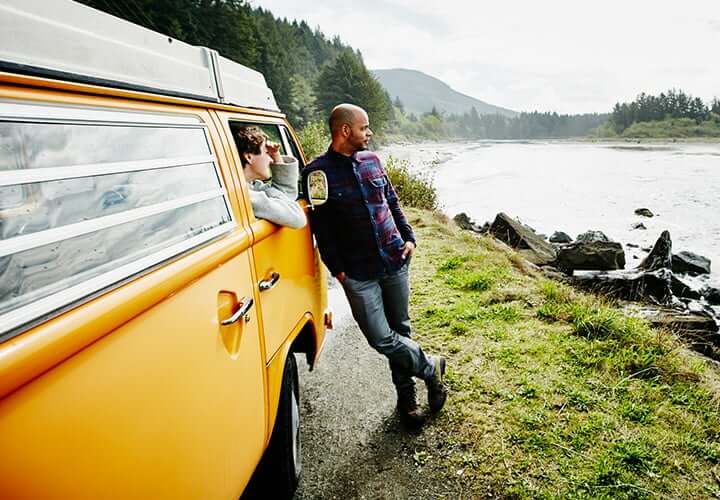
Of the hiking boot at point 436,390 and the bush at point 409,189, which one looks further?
the bush at point 409,189

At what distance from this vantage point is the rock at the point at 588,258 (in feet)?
30.1

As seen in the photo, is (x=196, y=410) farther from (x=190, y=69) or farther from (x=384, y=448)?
(x=384, y=448)

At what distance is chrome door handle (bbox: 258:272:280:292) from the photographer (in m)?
1.79

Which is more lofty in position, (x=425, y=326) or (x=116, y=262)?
(x=116, y=262)

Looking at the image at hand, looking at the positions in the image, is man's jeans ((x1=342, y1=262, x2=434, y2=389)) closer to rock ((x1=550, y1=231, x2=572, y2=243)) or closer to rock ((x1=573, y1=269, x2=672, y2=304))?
rock ((x1=573, y1=269, x2=672, y2=304))

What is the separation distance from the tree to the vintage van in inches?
2520

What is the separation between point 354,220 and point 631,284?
7670 mm

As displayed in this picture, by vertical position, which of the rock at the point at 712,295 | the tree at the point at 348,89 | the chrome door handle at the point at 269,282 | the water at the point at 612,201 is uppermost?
the tree at the point at 348,89

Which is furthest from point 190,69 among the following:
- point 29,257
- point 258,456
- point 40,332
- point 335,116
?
point 258,456

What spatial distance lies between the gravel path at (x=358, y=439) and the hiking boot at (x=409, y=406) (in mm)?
85

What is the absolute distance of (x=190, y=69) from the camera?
5.76 ft

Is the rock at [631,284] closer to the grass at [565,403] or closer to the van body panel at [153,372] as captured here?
the grass at [565,403]

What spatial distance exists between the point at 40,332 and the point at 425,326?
3.90m

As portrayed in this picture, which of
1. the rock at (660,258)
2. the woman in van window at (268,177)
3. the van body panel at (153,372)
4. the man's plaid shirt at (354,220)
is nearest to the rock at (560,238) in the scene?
the rock at (660,258)
